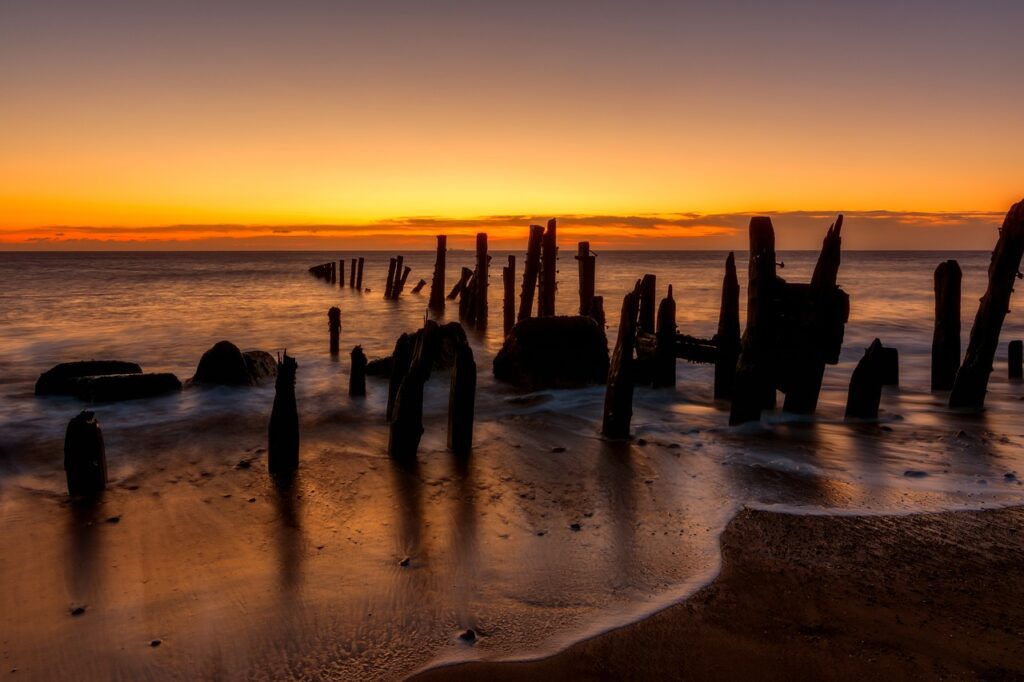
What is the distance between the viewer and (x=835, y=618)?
172 inches

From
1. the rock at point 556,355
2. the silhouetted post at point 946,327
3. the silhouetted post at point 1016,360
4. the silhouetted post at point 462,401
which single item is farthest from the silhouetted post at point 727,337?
the silhouetted post at point 1016,360

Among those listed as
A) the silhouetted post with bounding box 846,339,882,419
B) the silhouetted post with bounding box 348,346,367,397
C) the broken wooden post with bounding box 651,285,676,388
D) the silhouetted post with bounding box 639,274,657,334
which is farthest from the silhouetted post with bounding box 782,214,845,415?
the silhouetted post with bounding box 348,346,367,397

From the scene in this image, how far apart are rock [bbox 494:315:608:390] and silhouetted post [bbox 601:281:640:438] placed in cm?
350

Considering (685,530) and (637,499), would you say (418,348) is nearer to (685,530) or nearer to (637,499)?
(637,499)

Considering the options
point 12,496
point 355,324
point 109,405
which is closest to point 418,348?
point 12,496

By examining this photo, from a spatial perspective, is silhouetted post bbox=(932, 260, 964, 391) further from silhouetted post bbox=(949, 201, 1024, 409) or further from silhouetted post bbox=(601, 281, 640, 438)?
silhouetted post bbox=(601, 281, 640, 438)

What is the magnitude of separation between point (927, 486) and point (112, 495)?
8.27 m

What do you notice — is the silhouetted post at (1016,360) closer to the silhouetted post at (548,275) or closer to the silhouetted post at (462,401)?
the silhouetted post at (548,275)

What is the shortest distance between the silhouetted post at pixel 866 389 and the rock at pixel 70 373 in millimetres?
12326

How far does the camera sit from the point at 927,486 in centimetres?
704

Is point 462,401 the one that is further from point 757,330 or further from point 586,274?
point 586,274

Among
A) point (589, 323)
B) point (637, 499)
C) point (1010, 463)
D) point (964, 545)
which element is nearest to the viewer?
point (964, 545)

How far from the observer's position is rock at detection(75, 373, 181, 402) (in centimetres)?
1141

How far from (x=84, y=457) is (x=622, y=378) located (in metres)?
6.00
